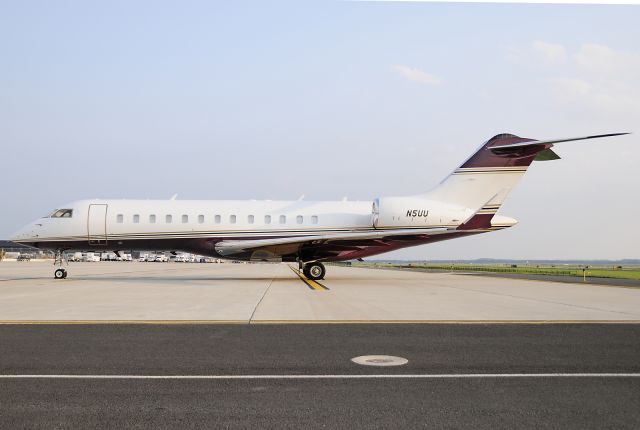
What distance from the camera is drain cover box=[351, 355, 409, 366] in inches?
250

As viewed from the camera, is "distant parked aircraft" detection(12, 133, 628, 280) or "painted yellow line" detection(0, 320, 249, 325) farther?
"distant parked aircraft" detection(12, 133, 628, 280)

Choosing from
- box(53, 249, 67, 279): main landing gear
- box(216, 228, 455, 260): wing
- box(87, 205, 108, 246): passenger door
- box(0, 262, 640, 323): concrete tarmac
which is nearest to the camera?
box(0, 262, 640, 323): concrete tarmac

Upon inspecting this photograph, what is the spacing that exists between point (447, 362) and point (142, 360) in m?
3.70

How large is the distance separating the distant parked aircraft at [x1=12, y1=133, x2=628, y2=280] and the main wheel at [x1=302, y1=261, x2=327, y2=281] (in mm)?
46

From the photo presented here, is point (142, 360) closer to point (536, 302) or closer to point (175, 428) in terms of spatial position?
point (175, 428)

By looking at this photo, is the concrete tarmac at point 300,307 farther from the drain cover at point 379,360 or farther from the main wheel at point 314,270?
the main wheel at point 314,270

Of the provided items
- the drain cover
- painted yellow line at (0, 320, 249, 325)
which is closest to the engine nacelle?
painted yellow line at (0, 320, 249, 325)

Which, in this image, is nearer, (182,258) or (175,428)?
(175,428)

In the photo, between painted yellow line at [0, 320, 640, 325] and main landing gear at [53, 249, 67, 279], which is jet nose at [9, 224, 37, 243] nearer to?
main landing gear at [53, 249, 67, 279]

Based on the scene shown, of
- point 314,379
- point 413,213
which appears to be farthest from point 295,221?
Result: point 314,379

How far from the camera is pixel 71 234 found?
23859mm

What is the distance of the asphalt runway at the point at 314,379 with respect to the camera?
4273mm

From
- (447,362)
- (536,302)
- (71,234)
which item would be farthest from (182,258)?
(447,362)

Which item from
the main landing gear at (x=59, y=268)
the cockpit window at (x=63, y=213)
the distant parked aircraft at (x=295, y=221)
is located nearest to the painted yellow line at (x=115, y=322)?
the distant parked aircraft at (x=295, y=221)
